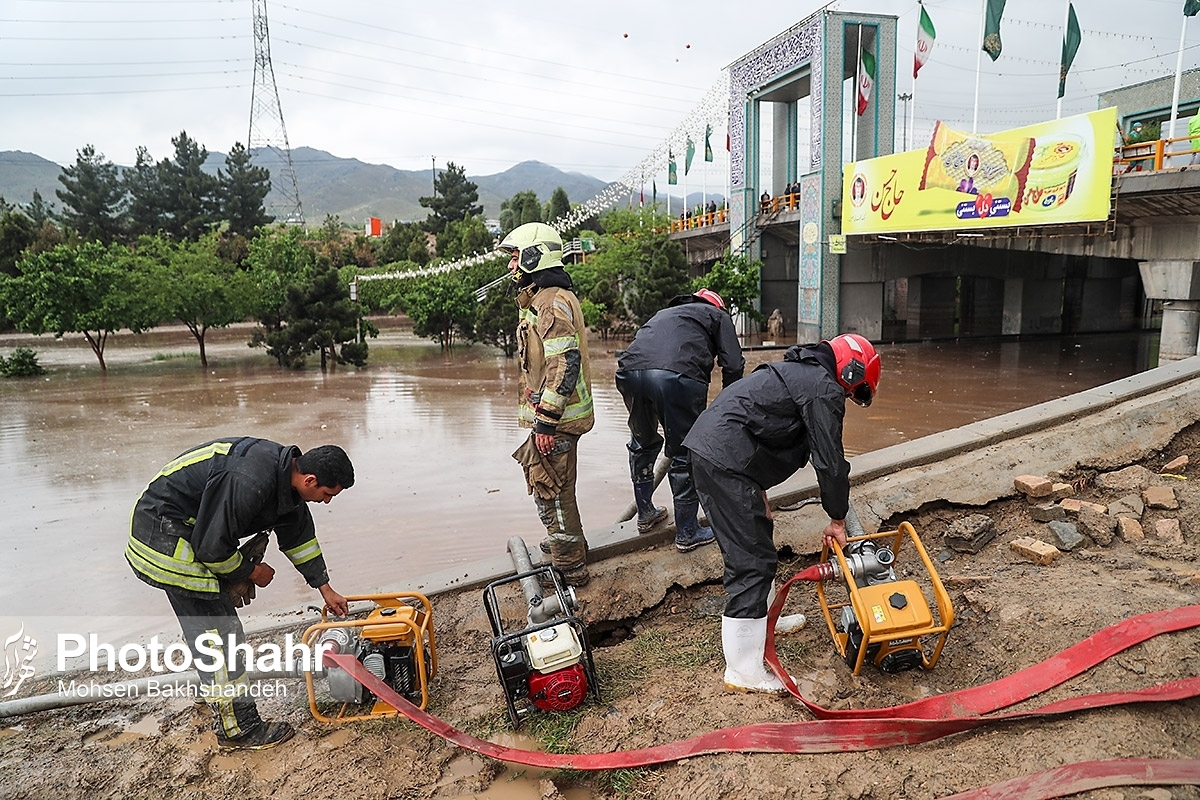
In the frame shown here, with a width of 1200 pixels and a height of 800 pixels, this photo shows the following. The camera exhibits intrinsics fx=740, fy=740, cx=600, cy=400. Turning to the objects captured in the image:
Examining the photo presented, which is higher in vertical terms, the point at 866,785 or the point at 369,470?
the point at 866,785

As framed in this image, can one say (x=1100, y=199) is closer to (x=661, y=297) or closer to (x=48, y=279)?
(x=661, y=297)

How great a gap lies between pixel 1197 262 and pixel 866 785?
15.0 metres

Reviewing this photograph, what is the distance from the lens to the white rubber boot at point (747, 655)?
10.2ft

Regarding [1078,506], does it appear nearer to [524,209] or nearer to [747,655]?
[747,655]

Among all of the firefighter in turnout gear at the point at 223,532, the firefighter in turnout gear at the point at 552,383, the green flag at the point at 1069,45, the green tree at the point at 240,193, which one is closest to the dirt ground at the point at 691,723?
the firefighter in turnout gear at the point at 223,532

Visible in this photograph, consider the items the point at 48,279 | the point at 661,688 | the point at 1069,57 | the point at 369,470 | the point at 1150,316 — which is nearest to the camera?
the point at 661,688

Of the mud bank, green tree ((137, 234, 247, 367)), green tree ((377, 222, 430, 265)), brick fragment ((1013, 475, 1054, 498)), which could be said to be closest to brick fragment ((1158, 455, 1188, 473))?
the mud bank

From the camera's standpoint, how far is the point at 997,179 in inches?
577

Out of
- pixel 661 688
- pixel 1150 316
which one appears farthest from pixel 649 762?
pixel 1150 316

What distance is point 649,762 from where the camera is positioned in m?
2.73

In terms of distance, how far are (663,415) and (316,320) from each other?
62.9 feet

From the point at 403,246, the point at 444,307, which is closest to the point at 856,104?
the point at 444,307

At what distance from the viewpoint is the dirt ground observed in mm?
2568

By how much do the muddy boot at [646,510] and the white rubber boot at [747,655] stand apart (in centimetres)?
139
